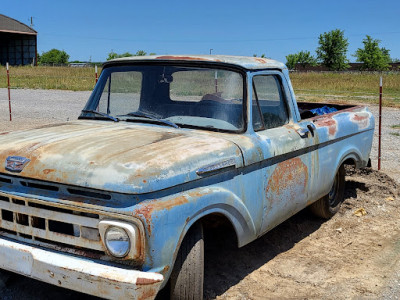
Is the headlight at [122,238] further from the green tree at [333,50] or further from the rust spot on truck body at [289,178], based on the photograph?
the green tree at [333,50]

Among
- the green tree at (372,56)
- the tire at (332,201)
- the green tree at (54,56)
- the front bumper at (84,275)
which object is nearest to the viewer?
the front bumper at (84,275)

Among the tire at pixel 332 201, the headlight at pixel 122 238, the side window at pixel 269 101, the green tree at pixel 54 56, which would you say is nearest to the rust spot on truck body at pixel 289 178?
the side window at pixel 269 101

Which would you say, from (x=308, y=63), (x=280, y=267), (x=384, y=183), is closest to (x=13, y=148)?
(x=280, y=267)

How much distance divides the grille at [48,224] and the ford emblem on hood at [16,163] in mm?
166

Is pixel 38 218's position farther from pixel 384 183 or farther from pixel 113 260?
pixel 384 183

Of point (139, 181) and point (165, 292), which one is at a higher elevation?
point (139, 181)

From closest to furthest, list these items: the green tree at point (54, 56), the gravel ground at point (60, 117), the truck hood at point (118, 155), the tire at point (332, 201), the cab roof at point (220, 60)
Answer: the truck hood at point (118, 155) < the cab roof at point (220, 60) < the tire at point (332, 201) < the gravel ground at point (60, 117) < the green tree at point (54, 56)

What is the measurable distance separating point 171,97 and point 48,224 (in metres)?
1.61

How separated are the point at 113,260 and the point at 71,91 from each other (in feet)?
84.7

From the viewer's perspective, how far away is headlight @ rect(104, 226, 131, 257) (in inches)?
107

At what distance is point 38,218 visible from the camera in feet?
9.82

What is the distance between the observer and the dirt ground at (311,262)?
3678 millimetres

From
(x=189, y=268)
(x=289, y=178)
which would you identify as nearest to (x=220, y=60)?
(x=289, y=178)

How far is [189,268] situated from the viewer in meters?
3.06
